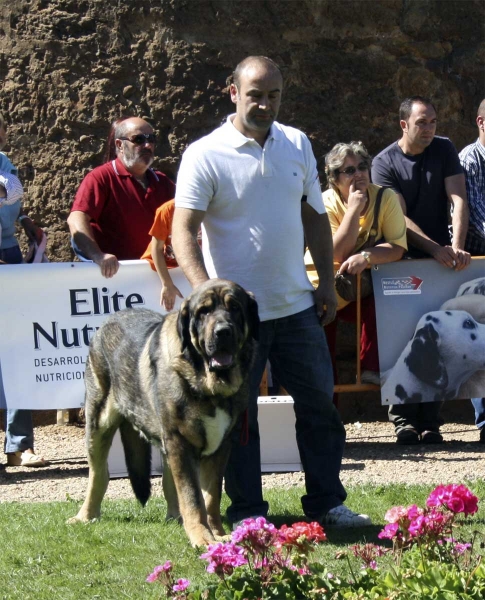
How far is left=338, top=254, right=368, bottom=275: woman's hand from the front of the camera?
780 centimetres

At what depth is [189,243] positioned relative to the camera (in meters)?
5.15

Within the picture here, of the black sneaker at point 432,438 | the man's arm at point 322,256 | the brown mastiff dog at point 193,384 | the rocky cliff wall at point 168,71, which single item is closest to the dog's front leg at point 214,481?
the brown mastiff dog at point 193,384

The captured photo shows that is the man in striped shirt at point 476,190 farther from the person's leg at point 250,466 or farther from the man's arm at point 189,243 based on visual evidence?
the man's arm at point 189,243

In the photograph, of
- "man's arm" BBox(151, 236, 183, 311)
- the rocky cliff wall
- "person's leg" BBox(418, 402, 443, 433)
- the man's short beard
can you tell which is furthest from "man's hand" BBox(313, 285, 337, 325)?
the rocky cliff wall

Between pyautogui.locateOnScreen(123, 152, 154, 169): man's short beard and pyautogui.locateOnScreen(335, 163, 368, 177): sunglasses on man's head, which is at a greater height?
pyautogui.locateOnScreen(123, 152, 154, 169): man's short beard

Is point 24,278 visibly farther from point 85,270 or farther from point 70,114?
point 70,114

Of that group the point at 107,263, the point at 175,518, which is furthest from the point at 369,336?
the point at 175,518

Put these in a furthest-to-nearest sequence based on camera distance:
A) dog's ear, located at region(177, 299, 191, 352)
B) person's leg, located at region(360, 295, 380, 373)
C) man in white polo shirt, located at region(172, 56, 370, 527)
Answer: person's leg, located at region(360, 295, 380, 373) → man in white polo shirt, located at region(172, 56, 370, 527) → dog's ear, located at region(177, 299, 191, 352)

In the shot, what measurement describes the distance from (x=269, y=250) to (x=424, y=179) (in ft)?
11.0

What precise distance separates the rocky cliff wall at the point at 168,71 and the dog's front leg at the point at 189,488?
178 inches

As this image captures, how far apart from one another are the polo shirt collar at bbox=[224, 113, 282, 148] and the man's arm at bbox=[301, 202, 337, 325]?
0.46 meters

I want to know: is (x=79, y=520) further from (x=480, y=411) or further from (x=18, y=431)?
(x=480, y=411)

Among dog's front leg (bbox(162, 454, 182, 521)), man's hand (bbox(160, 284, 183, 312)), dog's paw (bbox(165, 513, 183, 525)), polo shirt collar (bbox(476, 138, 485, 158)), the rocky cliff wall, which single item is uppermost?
the rocky cliff wall

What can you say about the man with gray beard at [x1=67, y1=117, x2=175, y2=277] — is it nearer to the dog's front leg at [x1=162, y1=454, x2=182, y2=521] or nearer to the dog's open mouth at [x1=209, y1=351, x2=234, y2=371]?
the dog's front leg at [x1=162, y1=454, x2=182, y2=521]
